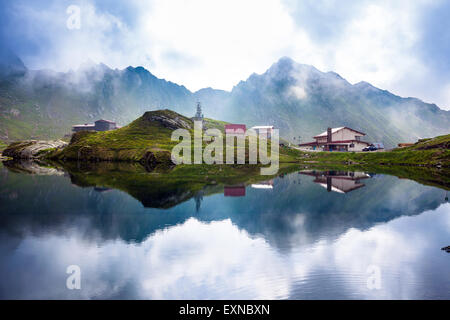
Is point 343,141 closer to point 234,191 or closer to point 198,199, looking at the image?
point 234,191

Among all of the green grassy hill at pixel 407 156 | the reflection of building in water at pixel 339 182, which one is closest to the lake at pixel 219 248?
the reflection of building in water at pixel 339 182

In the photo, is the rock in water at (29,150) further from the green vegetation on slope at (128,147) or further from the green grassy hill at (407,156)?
the green grassy hill at (407,156)

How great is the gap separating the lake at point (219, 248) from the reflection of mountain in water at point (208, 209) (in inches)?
7.3

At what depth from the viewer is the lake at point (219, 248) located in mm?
17250

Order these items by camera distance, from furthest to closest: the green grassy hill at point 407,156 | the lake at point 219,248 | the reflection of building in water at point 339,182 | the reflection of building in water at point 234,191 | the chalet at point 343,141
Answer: the chalet at point 343,141, the green grassy hill at point 407,156, the reflection of building in water at point 339,182, the reflection of building in water at point 234,191, the lake at point 219,248

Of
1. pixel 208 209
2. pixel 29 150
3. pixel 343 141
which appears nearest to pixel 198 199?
pixel 208 209

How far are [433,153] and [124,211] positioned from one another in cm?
13722

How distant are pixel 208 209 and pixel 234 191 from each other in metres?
16.1

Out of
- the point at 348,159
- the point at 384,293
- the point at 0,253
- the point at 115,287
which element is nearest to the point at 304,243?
the point at 384,293

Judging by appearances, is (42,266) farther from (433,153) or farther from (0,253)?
(433,153)

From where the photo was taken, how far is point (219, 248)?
2466 centimetres

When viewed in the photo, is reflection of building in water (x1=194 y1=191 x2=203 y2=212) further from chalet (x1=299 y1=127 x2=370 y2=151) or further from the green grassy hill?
chalet (x1=299 y1=127 x2=370 y2=151)

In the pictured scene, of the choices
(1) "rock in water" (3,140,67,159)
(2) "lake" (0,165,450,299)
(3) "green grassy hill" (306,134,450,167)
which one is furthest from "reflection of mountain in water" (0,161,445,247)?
(1) "rock in water" (3,140,67,159)
